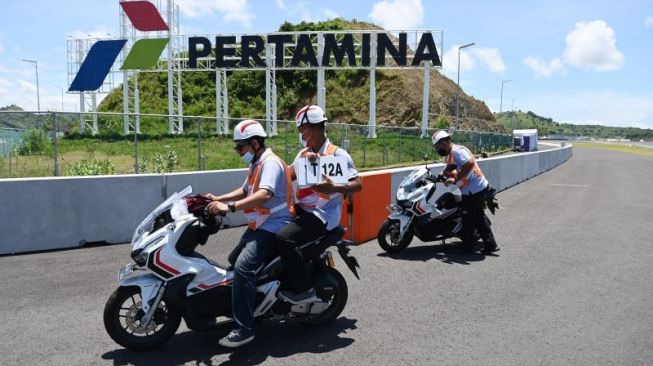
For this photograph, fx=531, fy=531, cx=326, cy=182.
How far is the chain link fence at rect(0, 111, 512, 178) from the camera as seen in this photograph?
37.7 feet

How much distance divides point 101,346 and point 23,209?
451 cm

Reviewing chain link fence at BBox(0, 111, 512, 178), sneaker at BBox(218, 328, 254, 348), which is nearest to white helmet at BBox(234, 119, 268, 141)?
sneaker at BBox(218, 328, 254, 348)

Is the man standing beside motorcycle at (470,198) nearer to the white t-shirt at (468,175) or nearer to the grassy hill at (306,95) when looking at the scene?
the white t-shirt at (468,175)

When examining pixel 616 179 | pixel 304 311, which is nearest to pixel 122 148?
pixel 304 311

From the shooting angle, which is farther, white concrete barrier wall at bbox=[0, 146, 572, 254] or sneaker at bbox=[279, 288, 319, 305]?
white concrete barrier wall at bbox=[0, 146, 572, 254]

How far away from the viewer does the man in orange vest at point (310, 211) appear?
4.64 m

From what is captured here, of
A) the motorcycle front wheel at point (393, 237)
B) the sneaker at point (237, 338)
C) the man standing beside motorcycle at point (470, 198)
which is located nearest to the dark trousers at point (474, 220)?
the man standing beside motorcycle at point (470, 198)

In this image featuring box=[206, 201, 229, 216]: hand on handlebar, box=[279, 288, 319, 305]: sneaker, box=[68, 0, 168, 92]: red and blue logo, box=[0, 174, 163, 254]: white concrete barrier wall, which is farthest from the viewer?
box=[68, 0, 168, 92]: red and blue logo

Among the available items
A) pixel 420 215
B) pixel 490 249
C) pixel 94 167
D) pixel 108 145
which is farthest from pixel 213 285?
pixel 108 145

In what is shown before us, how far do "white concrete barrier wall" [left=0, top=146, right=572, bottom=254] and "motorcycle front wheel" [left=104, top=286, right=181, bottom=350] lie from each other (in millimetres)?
4457

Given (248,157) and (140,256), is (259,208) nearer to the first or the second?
(248,157)

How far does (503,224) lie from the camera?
1085 cm

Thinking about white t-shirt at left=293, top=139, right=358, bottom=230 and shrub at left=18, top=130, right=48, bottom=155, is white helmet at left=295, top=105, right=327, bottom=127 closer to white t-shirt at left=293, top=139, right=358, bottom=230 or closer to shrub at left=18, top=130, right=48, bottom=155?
white t-shirt at left=293, top=139, right=358, bottom=230

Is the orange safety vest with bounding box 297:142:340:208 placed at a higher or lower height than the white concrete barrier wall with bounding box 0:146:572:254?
higher
